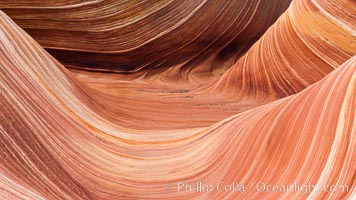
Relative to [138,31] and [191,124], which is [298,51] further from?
[138,31]

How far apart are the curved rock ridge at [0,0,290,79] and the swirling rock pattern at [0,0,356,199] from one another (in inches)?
3.9

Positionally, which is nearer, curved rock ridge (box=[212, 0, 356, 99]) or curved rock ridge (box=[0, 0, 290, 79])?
curved rock ridge (box=[212, 0, 356, 99])

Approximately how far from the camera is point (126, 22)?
999mm

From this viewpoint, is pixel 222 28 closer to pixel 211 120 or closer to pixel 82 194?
pixel 211 120

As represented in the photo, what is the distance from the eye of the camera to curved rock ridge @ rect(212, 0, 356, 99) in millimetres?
682

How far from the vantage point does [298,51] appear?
0.74 metres

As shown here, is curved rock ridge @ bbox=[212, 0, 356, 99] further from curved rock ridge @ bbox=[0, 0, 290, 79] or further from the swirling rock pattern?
curved rock ridge @ bbox=[0, 0, 290, 79]

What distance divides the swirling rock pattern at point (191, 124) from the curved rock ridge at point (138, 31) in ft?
0.33

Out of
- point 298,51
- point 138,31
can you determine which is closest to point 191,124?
point 298,51

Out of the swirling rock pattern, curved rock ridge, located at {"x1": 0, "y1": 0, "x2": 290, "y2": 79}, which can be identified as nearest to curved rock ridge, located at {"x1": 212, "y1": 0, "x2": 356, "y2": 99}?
the swirling rock pattern

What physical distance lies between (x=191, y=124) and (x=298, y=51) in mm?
218

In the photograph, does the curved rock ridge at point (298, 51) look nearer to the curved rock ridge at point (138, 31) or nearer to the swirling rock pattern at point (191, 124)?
the swirling rock pattern at point (191, 124)

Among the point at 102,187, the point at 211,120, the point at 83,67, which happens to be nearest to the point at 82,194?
the point at 102,187

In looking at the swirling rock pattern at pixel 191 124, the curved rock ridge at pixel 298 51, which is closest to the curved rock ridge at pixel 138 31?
the swirling rock pattern at pixel 191 124
